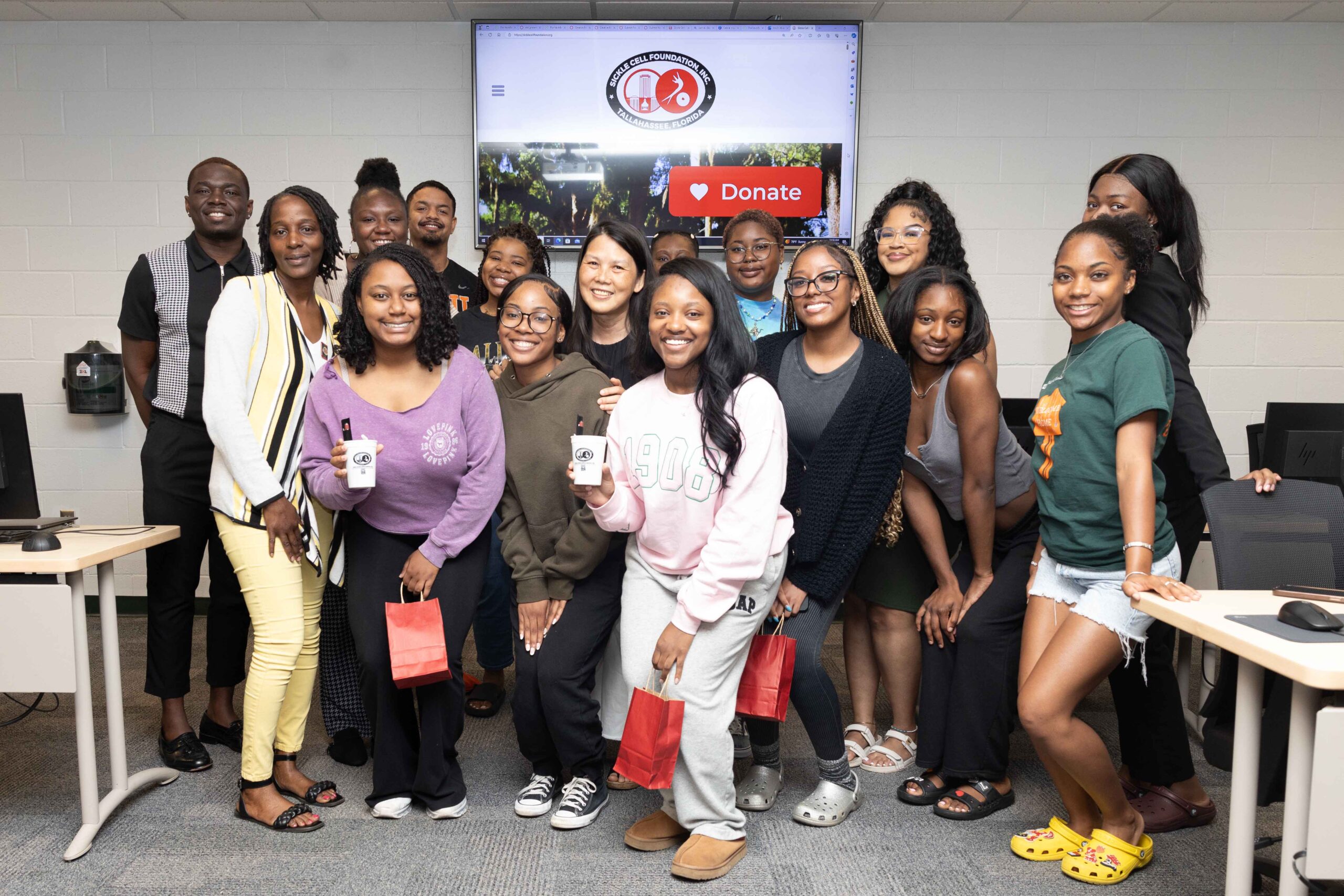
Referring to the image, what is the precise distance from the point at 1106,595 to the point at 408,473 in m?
1.69

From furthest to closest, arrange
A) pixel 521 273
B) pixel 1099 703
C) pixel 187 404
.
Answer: pixel 1099 703
pixel 521 273
pixel 187 404

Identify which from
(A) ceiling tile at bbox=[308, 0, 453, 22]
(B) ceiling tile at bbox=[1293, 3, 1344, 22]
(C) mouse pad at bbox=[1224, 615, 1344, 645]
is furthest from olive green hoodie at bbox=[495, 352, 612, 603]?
(B) ceiling tile at bbox=[1293, 3, 1344, 22]

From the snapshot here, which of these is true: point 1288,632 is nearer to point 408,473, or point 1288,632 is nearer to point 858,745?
point 858,745

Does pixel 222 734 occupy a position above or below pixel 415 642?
below

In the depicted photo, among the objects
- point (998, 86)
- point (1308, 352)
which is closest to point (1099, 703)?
point (1308, 352)

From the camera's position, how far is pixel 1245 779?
173 cm

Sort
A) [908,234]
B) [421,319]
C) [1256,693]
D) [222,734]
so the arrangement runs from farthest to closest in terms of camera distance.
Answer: [222,734]
[908,234]
[421,319]
[1256,693]

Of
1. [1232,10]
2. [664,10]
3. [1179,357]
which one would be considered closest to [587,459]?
[1179,357]

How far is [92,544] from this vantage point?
2322 millimetres

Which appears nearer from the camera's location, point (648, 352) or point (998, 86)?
point (648, 352)

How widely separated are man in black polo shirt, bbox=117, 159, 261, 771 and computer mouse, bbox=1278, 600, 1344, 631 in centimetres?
269

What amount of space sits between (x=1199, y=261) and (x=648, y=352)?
152 cm

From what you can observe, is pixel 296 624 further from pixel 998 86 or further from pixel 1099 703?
pixel 998 86

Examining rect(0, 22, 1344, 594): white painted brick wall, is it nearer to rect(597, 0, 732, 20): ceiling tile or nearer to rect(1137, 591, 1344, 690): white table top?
rect(597, 0, 732, 20): ceiling tile
